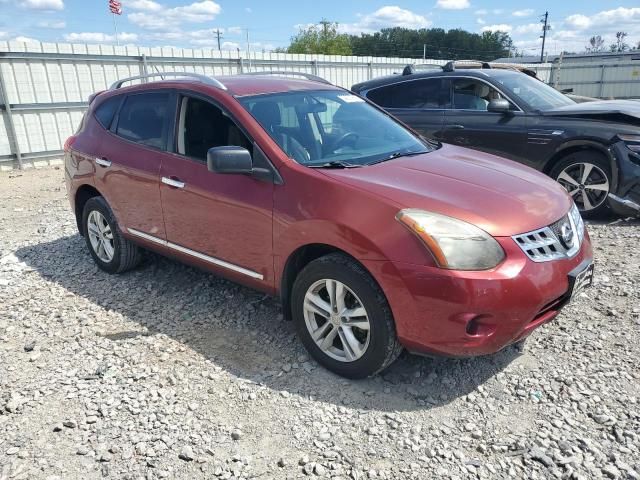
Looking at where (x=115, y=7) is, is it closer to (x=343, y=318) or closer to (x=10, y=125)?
(x=10, y=125)

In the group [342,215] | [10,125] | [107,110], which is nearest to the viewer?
[342,215]

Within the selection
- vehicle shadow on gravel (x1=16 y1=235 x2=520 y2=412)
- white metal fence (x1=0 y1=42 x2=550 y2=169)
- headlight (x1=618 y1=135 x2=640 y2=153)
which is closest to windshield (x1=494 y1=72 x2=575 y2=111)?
headlight (x1=618 y1=135 x2=640 y2=153)

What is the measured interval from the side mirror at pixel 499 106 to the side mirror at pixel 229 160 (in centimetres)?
424

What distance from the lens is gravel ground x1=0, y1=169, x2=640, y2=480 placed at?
256cm

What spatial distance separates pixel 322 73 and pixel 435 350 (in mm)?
14065

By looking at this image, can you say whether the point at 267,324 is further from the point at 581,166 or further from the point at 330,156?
the point at 581,166

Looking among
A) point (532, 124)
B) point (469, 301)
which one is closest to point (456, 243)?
point (469, 301)

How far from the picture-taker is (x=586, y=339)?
139 inches

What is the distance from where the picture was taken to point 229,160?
10.6 ft

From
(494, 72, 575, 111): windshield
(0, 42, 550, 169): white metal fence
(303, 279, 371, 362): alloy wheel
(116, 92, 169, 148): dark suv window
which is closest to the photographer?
(303, 279, 371, 362): alloy wheel

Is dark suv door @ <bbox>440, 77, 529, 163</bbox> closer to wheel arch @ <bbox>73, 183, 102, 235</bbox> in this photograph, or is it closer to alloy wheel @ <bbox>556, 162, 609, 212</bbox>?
alloy wheel @ <bbox>556, 162, 609, 212</bbox>

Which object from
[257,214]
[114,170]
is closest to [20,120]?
[114,170]

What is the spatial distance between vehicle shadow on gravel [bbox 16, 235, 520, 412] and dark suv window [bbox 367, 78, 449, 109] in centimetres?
406

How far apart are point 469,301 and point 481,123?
15.2ft
